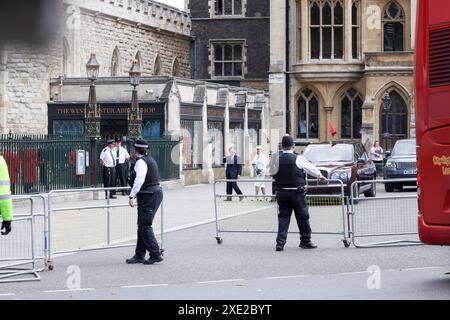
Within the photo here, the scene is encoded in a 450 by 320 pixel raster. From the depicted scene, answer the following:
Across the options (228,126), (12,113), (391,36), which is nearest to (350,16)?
(391,36)

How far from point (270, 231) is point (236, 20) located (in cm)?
4419

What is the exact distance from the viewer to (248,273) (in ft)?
41.1

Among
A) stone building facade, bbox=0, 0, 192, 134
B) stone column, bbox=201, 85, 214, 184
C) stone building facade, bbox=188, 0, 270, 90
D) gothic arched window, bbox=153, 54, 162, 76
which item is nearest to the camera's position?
stone building facade, bbox=0, 0, 192, 134

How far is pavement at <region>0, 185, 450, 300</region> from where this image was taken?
33.9 ft

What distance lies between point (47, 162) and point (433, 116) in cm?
1880

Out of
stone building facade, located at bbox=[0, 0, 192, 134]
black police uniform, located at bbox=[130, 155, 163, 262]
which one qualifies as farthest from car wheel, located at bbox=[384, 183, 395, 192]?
black police uniform, located at bbox=[130, 155, 163, 262]

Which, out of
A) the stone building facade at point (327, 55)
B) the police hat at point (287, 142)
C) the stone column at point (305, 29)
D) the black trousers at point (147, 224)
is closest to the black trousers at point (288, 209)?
the police hat at point (287, 142)

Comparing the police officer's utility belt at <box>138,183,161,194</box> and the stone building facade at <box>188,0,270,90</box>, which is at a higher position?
the stone building facade at <box>188,0,270,90</box>

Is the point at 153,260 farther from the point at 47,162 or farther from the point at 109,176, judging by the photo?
the point at 109,176

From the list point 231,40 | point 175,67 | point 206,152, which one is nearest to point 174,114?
point 206,152

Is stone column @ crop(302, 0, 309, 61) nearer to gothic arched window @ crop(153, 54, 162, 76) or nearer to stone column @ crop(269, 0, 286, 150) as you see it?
stone column @ crop(269, 0, 286, 150)

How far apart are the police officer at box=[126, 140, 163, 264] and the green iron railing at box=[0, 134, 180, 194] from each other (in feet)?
39.8

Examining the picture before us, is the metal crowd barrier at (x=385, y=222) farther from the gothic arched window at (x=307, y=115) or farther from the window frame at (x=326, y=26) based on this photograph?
the window frame at (x=326, y=26)
